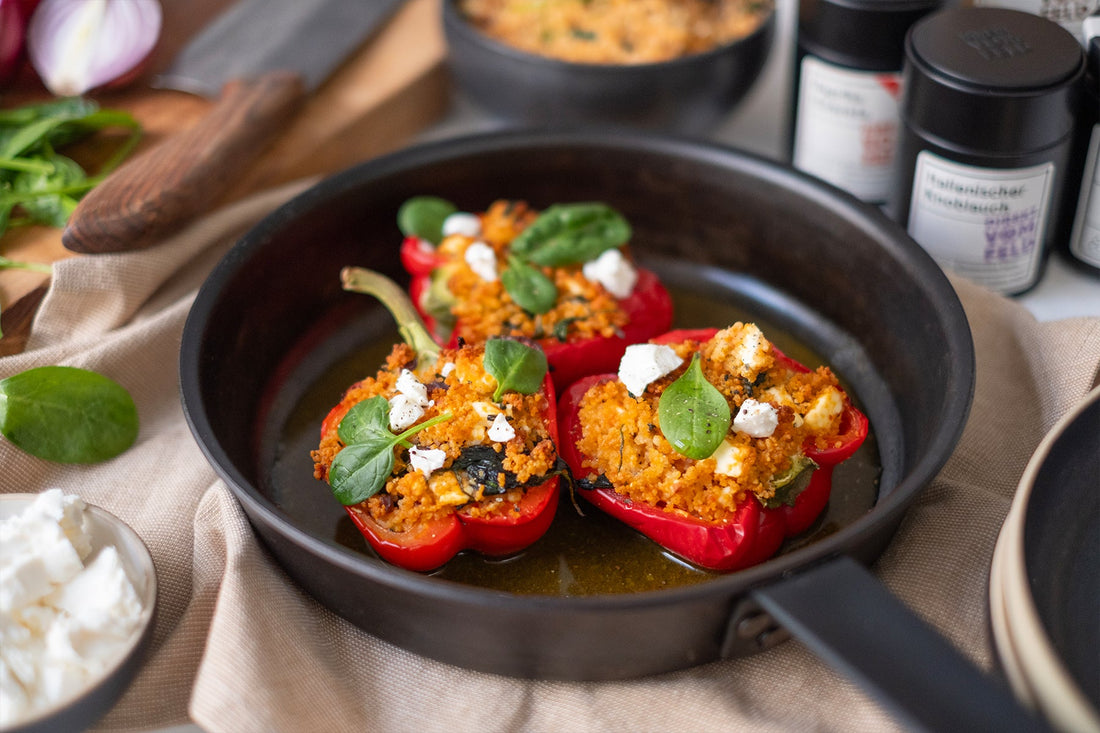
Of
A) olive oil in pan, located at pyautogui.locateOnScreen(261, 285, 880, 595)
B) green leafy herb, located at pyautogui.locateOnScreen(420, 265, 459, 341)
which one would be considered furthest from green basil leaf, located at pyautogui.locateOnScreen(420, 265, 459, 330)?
olive oil in pan, located at pyautogui.locateOnScreen(261, 285, 880, 595)

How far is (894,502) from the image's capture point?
1250 millimetres

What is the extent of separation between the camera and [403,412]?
1.43 meters

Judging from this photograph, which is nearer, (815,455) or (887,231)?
(815,455)

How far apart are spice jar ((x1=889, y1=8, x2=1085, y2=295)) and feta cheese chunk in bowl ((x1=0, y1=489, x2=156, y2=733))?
1.41m

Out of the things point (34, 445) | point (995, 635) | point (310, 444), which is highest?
point (995, 635)

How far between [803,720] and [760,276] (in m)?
0.92

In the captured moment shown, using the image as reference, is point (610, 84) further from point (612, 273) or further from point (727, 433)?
point (727, 433)

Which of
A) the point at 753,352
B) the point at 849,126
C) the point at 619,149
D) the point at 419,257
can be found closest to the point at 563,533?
the point at 753,352

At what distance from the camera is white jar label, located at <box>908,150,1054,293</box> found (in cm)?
173

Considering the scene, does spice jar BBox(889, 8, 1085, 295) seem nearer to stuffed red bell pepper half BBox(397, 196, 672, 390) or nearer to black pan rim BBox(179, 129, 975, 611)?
black pan rim BBox(179, 129, 975, 611)

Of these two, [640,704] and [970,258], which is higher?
[970,258]

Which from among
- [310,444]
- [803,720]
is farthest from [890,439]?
[310,444]

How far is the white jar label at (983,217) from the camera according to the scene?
1.73m

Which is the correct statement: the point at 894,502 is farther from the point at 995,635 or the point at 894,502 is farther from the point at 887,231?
the point at 887,231
